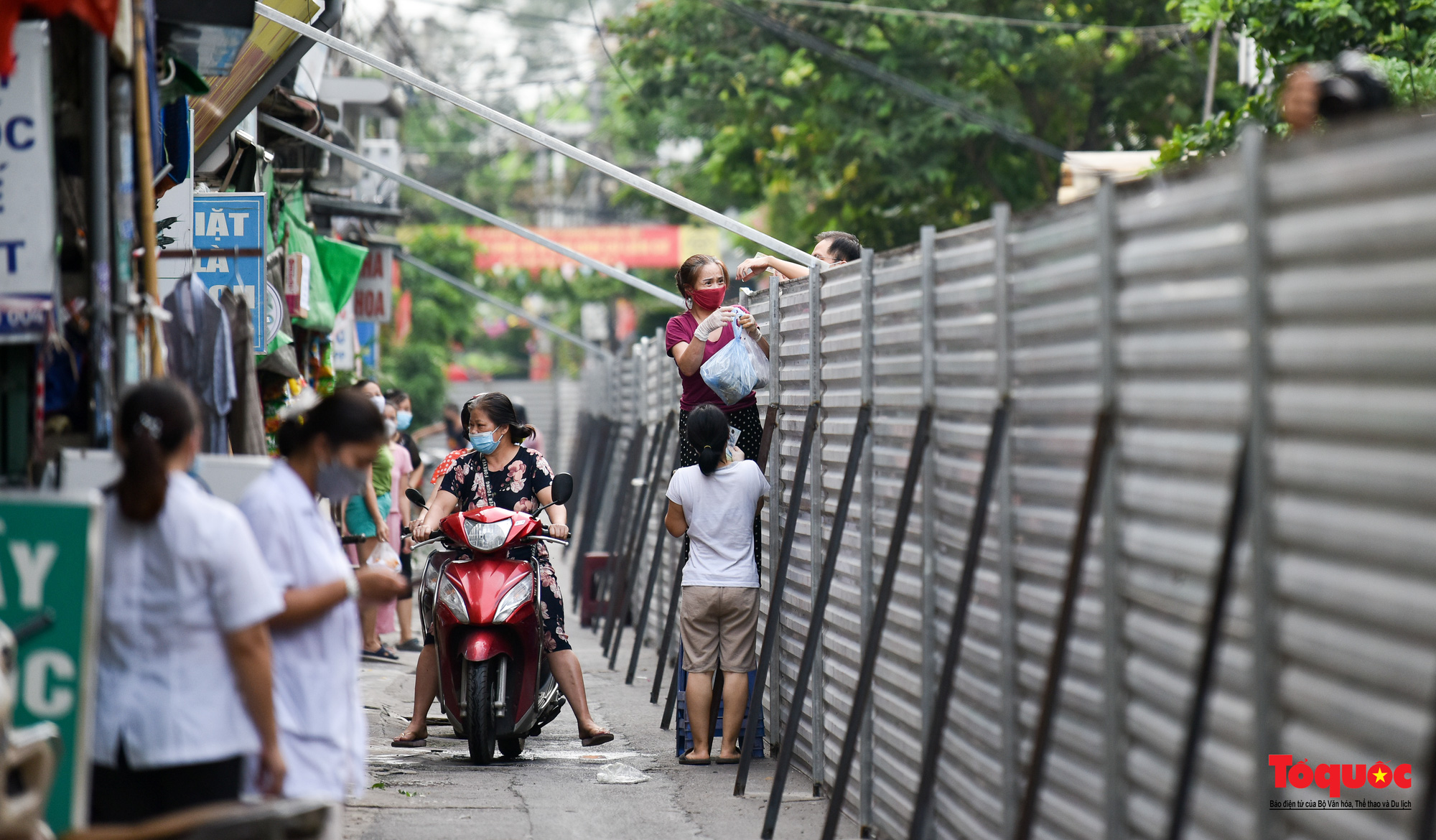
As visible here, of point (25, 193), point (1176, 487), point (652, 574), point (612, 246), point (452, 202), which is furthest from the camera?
point (612, 246)

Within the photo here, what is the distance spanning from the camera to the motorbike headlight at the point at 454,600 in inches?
328

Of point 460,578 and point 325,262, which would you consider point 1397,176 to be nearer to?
point 460,578

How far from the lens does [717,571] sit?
332 inches

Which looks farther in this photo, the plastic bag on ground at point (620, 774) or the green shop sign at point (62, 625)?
the plastic bag on ground at point (620, 774)

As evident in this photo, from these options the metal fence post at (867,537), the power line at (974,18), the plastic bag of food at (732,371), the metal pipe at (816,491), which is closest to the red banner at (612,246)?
the power line at (974,18)

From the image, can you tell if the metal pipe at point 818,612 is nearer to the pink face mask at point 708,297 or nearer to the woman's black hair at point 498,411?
the pink face mask at point 708,297

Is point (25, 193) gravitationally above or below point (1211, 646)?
above

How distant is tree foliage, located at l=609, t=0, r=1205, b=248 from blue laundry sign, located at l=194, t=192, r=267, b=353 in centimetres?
1289

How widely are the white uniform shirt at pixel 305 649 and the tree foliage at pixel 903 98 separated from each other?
17284 millimetres

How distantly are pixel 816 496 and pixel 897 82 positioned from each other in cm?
1372

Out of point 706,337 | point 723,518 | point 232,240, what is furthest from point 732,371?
point 232,240

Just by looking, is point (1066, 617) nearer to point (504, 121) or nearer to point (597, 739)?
point (597, 739)

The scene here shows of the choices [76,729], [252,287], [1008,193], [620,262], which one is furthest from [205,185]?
[620,262]

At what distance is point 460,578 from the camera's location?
844 centimetres
